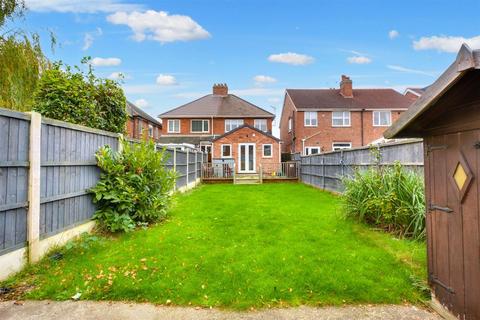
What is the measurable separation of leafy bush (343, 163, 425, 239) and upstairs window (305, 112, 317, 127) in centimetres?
1996

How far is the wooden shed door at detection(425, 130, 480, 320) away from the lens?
92.4 inches

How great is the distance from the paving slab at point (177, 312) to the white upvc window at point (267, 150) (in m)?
20.9

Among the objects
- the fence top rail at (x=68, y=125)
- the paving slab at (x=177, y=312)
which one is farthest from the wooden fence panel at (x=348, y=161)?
the fence top rail at (x=68, y=125)

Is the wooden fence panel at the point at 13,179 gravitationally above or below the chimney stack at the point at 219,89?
below

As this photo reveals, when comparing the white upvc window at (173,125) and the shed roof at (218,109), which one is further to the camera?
the white upvc window at (173,125)

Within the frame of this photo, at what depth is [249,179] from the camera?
19453 mm

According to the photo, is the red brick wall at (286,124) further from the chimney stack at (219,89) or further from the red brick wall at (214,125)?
the chimney stack at (219,89)

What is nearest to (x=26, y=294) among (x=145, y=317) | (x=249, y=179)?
(x=145, y=317)

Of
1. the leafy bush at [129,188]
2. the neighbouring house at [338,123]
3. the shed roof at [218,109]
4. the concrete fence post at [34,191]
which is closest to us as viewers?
the concrete fence post at [34,191]

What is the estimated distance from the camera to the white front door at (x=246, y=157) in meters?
23.7

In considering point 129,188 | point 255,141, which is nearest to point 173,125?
point 255,141

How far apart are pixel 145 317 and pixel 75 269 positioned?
166 centimetres

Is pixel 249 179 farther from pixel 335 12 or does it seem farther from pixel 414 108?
pixel 414 108

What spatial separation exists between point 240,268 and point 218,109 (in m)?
27.3
